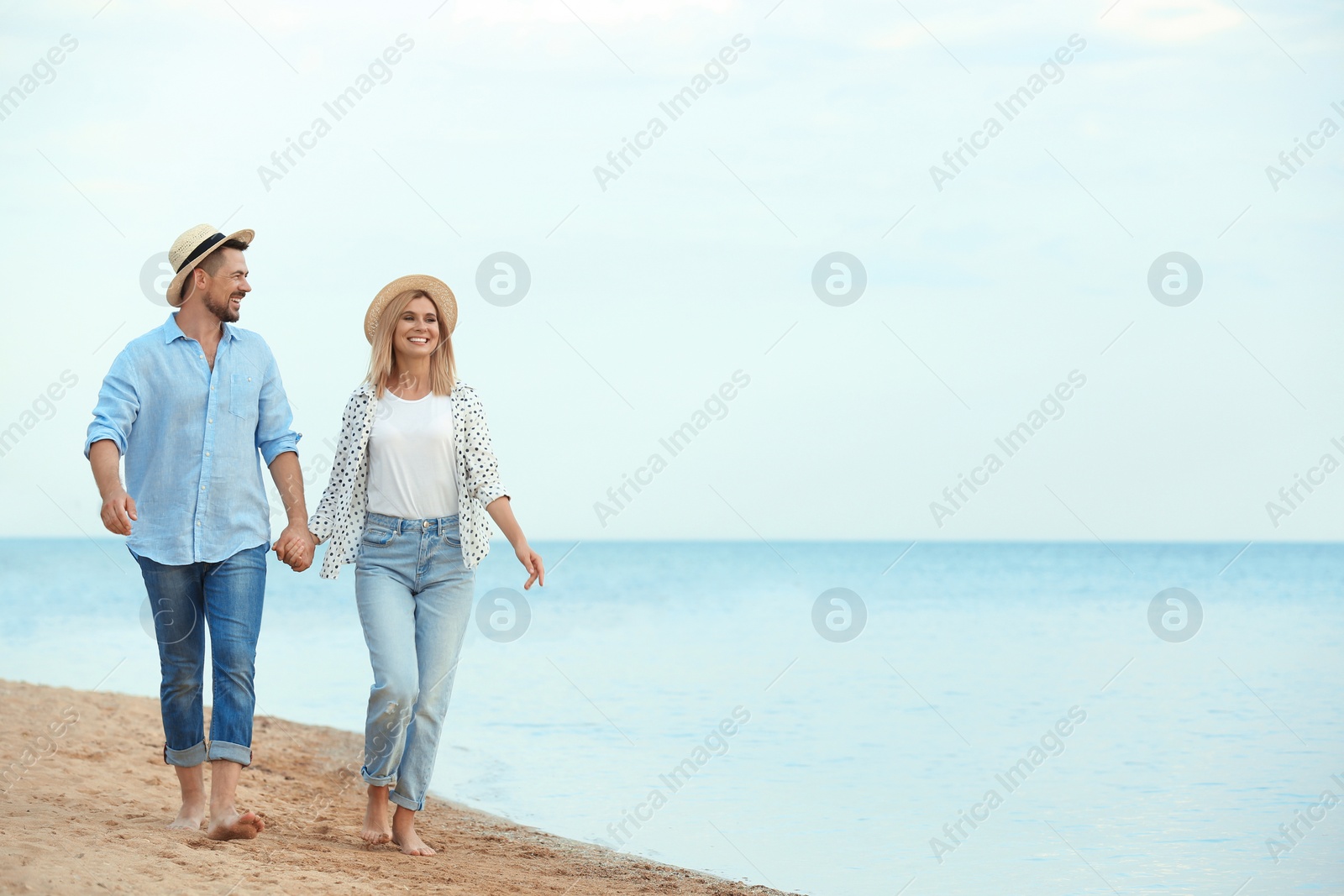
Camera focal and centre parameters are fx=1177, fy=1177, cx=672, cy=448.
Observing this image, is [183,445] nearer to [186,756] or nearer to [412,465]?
[412,465]

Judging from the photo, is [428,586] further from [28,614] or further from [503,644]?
[28,614]

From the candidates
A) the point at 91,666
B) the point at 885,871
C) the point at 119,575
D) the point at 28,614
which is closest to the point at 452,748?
the point at 885,871

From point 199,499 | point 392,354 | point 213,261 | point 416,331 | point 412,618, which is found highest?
point 416,331

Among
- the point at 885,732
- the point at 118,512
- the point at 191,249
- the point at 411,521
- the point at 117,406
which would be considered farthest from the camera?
the point at 885,732

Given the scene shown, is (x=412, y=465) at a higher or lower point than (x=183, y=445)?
higher

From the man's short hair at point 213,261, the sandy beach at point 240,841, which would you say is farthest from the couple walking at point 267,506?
the sandy beach at point 240,841

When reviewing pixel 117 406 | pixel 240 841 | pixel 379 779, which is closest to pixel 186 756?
pixel 240 841

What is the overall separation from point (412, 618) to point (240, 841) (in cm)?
94

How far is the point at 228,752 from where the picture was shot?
12.8 ft

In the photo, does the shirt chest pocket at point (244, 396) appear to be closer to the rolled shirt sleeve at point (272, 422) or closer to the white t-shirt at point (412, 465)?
the rolled shirt sleeve at point (272, 422)

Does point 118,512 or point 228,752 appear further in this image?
point 228,752

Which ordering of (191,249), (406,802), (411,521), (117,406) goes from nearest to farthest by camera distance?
(117,406) < (191,249) < (411,521) < (406,802)

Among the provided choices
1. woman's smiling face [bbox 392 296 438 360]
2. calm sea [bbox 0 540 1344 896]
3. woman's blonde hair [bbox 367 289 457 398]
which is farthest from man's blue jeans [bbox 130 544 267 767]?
calm sea [bbox 0 540 1344 896]

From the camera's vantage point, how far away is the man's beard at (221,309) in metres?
4.04
